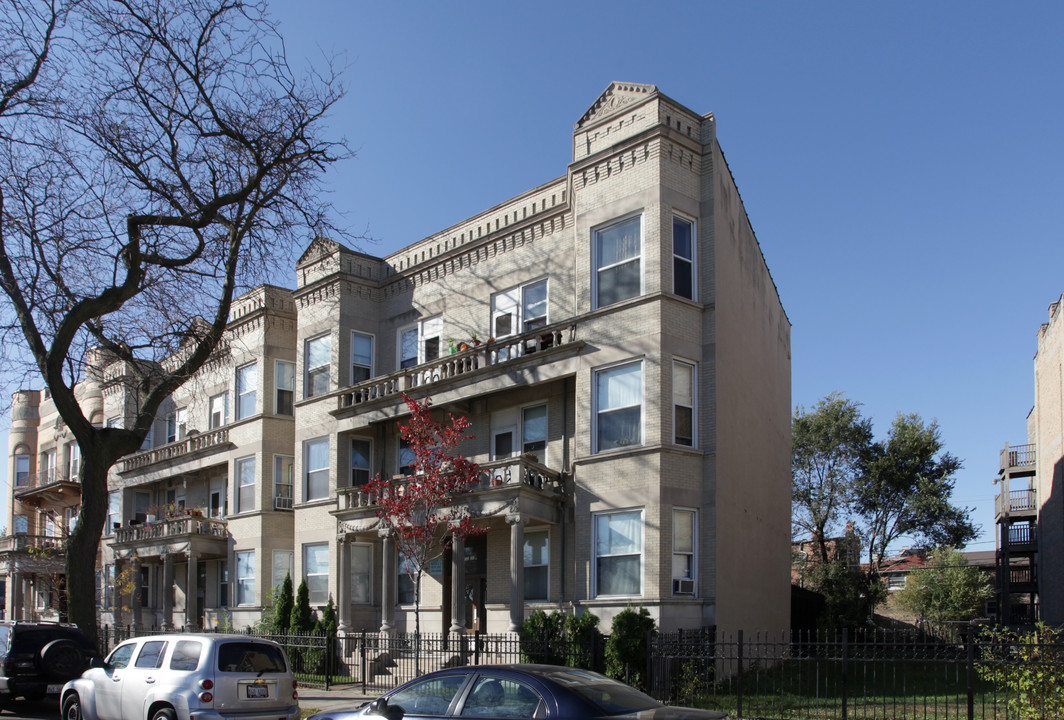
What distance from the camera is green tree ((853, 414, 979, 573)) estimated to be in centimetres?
4562

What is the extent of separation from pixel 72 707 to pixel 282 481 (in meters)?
16.0

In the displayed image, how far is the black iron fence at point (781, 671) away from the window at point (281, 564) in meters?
5.49

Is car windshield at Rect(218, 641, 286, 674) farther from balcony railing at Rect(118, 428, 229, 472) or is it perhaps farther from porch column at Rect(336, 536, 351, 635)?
balcony railing at Rect(118, 428, 229, 472)

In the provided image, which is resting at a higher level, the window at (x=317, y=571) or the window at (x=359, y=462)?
the window at (x=359, y=462)

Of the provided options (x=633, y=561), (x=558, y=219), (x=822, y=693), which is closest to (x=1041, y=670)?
(x=822, y=693)

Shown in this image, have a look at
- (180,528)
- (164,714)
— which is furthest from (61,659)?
(180,528)

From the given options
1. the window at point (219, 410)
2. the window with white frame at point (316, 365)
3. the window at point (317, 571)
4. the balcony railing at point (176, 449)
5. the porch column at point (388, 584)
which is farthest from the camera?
the window at point (219, 410)

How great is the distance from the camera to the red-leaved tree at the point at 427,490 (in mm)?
19594

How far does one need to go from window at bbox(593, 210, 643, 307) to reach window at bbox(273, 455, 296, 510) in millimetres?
14214

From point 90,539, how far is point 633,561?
11.4m

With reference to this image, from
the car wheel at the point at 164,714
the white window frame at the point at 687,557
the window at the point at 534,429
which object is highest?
the window at the point at 534,429

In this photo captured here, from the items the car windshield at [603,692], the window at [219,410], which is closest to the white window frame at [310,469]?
the window at [219,410]

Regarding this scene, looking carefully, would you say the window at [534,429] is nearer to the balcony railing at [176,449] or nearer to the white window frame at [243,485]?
the white window frame at [243,485]

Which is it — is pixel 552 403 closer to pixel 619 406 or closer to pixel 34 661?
pixel 619 406
